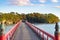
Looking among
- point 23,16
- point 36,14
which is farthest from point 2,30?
point 23,16

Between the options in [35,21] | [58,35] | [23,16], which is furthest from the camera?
[35,21]

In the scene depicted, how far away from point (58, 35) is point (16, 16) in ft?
467

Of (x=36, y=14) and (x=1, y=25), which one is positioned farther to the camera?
(x=36, y=14)

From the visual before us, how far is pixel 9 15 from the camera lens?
150 metres

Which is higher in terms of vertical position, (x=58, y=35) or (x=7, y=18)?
(x=58, y=35)

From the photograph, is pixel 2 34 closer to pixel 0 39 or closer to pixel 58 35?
pixel 0 39

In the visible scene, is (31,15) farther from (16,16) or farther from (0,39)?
(0,39)

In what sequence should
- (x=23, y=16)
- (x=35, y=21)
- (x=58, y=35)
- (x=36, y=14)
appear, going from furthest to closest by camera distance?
1. (x=35, y=21)
2. (x=23, y=16)
3. (x=36, y=14)
4. (x=58, y=35)

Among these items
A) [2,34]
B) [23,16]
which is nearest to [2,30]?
[2,34]

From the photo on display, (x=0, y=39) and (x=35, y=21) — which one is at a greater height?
(x=0, y=39)

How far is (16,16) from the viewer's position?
498 feet

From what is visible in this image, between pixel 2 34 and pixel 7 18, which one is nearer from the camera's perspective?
pixel 2 34

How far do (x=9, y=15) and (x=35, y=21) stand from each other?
61.4 feet

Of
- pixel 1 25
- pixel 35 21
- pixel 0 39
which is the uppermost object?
pixel 1 25
